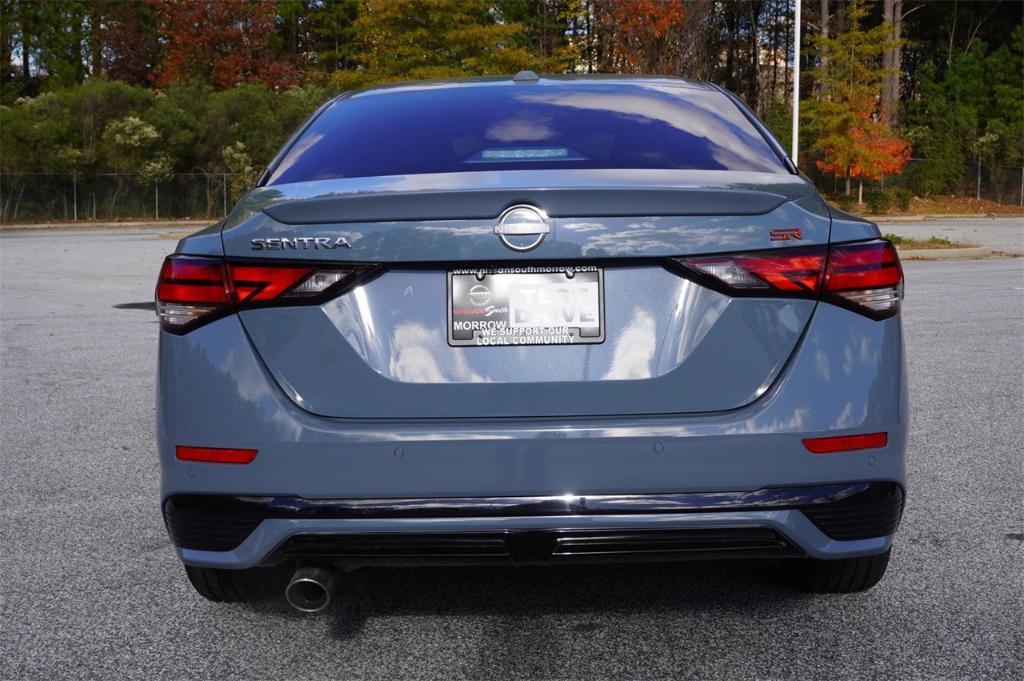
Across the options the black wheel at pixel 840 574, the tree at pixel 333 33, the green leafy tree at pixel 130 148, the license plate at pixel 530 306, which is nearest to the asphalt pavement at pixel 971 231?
the black wheel at pixel 840 574

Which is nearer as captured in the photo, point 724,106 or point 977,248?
point 724,106

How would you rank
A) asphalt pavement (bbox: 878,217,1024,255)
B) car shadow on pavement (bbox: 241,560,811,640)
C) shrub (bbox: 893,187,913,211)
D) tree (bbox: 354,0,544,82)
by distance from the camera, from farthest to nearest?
shrub (bbox: 893,187,913,211) → tree (bbox: 354,0,544,82) → asphalt pavement (bbox: 878,217,1024,255) → car shadow on pavement (bbox: 241,560,811,640)

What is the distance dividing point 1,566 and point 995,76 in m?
64.6

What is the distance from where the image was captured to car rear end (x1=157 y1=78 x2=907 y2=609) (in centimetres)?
286

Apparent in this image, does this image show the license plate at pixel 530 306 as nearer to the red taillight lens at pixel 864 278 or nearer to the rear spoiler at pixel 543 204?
the rear spoiler at pixel 543 204

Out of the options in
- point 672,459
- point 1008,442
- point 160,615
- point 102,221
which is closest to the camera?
point 672,459

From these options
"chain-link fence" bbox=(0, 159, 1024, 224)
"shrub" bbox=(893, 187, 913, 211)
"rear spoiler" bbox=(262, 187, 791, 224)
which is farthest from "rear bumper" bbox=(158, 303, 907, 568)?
"chain-link fence" bbox=(0, 159, 1024, 224)

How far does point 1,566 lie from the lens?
4.21 meters

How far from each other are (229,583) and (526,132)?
165 cm

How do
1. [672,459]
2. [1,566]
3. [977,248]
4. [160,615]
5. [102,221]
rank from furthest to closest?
[102,221], [977,248], [1,566], [160,615], [672,459]

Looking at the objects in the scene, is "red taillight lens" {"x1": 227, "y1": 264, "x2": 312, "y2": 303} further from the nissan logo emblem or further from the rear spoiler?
the nissan logo emblem

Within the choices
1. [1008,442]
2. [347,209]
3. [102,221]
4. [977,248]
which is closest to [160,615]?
[347,209]

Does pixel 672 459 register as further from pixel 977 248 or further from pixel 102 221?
pixel 102 221

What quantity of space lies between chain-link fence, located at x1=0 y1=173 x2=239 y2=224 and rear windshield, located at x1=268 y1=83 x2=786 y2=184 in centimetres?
4532
